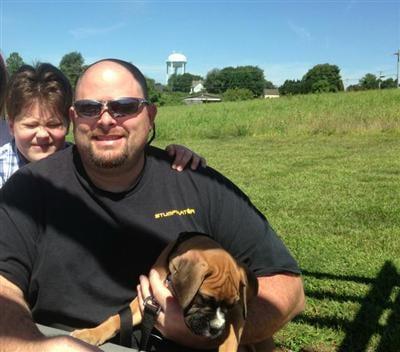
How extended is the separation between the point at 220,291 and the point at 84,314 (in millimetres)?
695

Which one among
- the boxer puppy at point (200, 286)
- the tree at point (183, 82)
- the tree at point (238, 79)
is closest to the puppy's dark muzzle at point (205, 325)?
the boxer puppy at point (200, 286)

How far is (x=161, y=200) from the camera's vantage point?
275 cm

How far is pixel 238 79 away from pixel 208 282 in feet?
411

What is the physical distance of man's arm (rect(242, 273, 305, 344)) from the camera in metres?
2.74

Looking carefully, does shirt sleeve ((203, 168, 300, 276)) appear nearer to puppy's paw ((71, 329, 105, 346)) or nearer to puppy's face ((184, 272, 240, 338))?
puppy's face ((184, 272, 240, 338))

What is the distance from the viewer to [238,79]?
12538 centimetres

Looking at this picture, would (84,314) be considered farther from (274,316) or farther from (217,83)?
(217,83)

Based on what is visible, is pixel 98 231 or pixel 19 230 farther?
pixel 98 231

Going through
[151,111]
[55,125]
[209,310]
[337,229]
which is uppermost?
[151,111]

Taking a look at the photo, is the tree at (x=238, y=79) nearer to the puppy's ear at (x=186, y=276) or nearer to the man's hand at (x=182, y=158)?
the man's hand at (x=182, y=158)

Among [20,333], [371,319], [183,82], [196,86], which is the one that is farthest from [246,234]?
[183,82]

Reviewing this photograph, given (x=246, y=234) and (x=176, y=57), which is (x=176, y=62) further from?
(x=246, y=234)

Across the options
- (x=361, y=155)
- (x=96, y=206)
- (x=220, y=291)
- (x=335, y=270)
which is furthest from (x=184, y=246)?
(x=361, y=155)

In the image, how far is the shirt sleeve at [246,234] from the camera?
2801 millimetres
